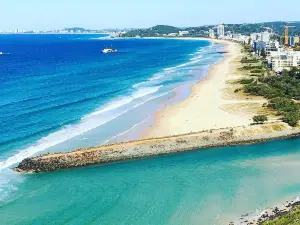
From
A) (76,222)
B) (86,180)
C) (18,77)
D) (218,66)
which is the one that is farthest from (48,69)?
(76,222)

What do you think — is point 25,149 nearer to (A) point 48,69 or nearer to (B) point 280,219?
(B) point 280,219

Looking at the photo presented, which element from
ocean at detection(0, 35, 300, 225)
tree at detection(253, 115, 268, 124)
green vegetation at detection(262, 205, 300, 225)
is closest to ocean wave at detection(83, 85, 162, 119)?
ocean at detection(0, 35, 300, 225)

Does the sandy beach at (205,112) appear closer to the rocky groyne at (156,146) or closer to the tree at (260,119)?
the tree at (260,119)

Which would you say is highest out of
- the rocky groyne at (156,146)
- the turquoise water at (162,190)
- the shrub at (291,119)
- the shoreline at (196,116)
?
the shrub at (291,119)

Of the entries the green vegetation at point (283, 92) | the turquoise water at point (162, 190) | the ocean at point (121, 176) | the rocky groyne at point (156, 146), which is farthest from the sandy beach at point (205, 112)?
the turquoise water at point (162, 190)

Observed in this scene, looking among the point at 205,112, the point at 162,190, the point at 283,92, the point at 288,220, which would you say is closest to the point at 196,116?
the point at 205,112

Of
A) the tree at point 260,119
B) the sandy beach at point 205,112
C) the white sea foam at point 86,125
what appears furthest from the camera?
the sandy beach at point 205,112

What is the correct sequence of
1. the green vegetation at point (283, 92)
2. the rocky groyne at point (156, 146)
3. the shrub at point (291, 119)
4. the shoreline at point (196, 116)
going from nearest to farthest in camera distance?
the rocky groyne at point (156, 146) < the shrub at point (291, 119) < the shoreline at point (196, 116) < the green vegetation at point (283, 92)
